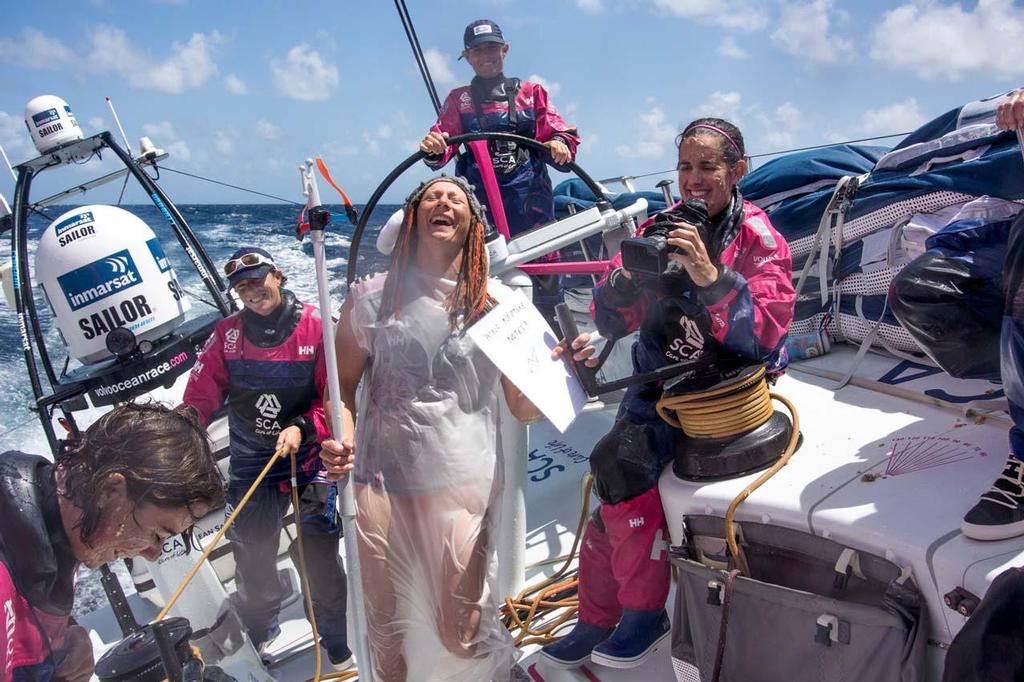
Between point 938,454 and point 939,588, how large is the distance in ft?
1.74

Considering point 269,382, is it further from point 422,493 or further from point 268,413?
point 422,493

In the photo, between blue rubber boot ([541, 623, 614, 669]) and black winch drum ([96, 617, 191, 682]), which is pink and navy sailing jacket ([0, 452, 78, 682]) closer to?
black winch drum ([96, 617, 191, 682])

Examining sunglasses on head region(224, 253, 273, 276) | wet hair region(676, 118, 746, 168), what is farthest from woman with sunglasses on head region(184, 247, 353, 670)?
wet hair region(676, 118, 746, 168)

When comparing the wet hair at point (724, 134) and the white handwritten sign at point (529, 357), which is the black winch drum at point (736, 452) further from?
the wet hair at point (724, 134)

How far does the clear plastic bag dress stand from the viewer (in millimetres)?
1797

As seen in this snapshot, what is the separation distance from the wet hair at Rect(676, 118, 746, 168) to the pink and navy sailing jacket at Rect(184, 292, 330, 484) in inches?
56.9

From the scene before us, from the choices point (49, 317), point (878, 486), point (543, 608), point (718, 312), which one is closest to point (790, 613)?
point (878, 486)

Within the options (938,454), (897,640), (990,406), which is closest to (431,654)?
(897,640)

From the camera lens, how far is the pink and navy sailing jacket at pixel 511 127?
356cm

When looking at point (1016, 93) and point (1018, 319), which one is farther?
point (1016, 93)

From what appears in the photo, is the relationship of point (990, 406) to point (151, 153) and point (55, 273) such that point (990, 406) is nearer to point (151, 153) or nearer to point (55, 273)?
point (55, 273)

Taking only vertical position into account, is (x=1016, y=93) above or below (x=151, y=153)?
below

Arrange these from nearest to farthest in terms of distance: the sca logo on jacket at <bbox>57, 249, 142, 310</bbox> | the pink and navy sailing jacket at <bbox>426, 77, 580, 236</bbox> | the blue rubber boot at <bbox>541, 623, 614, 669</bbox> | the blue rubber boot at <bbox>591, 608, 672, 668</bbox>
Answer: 1. the blue rubber boot at <bbox>591, 608, 672, 668</bbox>
2. the blue rubber boot at <bbox>541, 623, 614, 669</bbox>
3. the sca logo on jacket at <bbox>57, 249, 142, 310</bbox>
4. the pink and navy sailing jacket at <bbox>426, 77, 580, 236</bbox>

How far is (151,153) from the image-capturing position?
151 inches
